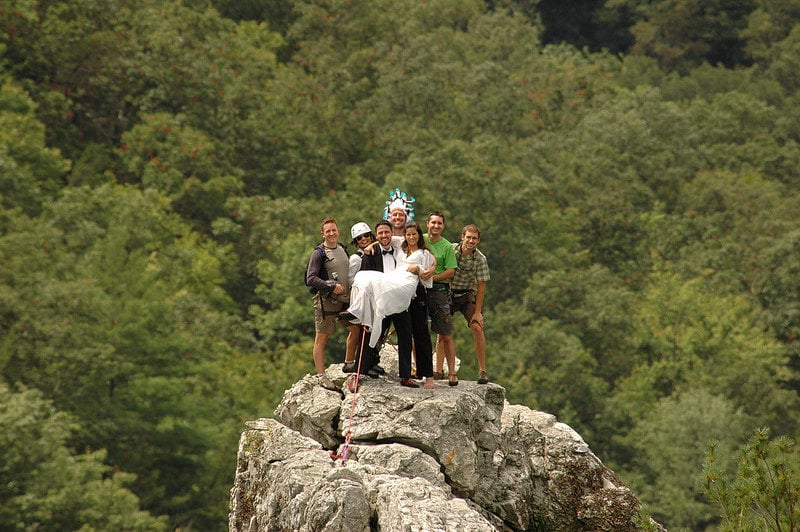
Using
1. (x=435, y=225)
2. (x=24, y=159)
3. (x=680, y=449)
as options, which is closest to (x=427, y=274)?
(x=435, y=225)

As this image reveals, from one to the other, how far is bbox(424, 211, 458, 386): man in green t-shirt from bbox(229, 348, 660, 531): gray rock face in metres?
0.41

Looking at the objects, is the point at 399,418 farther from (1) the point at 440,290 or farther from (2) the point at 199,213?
(2) the point at 199,213

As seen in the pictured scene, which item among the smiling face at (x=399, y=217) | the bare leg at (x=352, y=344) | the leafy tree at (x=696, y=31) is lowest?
the bare leg at (x=352, y=344)

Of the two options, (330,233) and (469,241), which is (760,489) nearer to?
(469,241)

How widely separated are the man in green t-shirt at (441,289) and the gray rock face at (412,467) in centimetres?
41

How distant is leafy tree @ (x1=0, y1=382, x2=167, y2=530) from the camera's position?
30609 millimetres

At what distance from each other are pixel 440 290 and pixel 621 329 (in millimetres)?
34937

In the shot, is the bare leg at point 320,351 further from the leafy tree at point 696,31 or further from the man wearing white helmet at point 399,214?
the leafy tree at point 696,31

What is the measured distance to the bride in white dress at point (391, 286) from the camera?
15.3m

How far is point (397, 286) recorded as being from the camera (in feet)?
50.2

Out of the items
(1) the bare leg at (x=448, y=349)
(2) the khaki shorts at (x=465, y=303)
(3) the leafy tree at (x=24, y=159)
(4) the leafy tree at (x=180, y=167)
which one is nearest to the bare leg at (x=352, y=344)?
(1) the bare leg at (x=448, y=349)

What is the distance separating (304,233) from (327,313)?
1237 inches

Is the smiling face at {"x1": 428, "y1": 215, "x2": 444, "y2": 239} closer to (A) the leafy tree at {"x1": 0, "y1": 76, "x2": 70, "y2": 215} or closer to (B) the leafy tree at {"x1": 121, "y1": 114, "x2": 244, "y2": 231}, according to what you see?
(A) the leafy tree at {"x1": 0, "y1": 76, "x2": 70, "y2": 215}

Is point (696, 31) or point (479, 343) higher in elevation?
point (696, 31)
